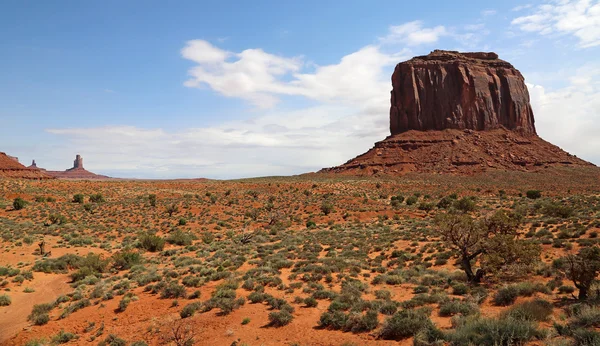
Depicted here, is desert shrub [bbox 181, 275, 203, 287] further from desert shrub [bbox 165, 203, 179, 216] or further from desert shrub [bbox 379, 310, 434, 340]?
desert shrub [bbox 165, 203, 179, 216]

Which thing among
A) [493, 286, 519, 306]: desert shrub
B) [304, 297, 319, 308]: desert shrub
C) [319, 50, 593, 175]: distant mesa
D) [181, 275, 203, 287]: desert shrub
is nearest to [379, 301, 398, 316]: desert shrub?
[304, 297, 319, 308]: desert shrub

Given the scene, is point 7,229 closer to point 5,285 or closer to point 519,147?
point 5,285

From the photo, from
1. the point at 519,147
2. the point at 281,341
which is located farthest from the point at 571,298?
the point at 519,147

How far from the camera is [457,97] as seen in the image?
10300 cm

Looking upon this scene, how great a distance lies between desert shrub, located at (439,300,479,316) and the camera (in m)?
9.91

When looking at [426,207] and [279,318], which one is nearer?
[279,318]

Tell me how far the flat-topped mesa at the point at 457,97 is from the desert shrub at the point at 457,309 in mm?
100494

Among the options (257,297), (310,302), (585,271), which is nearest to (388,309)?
(310,302)

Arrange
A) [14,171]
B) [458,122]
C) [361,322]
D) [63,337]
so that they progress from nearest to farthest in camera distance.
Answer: [361,322] → [63,337] → [14,171] → [458,122]

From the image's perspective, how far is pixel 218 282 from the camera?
15.2 m

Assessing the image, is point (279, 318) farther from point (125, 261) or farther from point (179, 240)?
point (179, 240)

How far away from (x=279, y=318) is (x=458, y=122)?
104 metres

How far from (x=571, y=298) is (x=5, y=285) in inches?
937

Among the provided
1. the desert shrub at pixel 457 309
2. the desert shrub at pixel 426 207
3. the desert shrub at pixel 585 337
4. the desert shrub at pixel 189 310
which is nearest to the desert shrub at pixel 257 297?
the desert shrub at pixel 189 310
